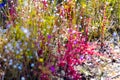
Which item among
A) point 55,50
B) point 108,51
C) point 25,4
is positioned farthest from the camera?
point 108,51

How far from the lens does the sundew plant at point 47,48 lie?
3010 mm

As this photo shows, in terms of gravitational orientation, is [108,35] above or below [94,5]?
below

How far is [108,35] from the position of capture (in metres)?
3.98

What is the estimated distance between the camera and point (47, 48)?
3.08 m

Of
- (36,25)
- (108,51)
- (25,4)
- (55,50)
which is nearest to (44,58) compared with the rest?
(55,50)

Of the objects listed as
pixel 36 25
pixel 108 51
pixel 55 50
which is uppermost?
pixel 36 25

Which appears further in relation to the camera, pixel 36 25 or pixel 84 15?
pixel 84 15

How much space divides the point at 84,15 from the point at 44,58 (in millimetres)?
1139

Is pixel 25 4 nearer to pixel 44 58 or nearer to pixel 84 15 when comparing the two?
pixel 44 58

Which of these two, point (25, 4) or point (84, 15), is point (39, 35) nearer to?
point (25, 4)

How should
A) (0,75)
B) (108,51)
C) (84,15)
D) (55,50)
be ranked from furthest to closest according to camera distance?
(84,15)
(108,51)
(55,50)
(0,75)

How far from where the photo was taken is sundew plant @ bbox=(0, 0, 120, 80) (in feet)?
9.87

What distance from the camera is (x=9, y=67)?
3.03 m

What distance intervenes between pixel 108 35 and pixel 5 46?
146 cm
